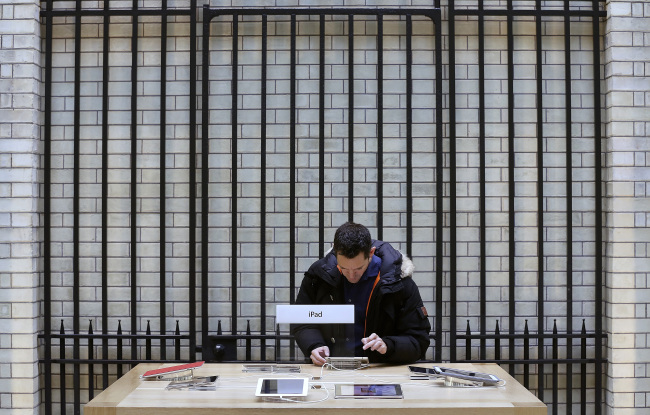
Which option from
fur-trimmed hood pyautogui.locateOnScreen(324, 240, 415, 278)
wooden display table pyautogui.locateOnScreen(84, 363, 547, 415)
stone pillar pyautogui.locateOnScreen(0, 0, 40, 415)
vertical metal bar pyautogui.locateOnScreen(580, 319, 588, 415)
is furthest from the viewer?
vertical metal bar pyautogui.locateOnScreen(580, 319, 588, 415)

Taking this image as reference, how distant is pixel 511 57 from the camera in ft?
14.0

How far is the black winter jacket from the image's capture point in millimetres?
3445

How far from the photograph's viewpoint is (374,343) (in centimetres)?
324

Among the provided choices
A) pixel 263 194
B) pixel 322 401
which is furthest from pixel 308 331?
pixel 263 194

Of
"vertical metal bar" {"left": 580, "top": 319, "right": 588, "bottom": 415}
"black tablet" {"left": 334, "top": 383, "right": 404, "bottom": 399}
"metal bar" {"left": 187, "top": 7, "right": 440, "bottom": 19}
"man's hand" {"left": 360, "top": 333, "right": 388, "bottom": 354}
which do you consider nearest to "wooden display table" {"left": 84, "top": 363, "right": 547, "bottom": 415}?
"black tablet" {"left": 334, "top": 383, "right": 404, "bottom": 399}

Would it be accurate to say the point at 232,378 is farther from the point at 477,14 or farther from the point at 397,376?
the point at 477,14

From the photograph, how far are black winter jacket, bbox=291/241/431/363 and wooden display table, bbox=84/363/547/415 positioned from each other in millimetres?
331

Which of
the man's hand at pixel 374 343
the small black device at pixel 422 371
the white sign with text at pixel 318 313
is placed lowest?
the small black device at pixel 422 371

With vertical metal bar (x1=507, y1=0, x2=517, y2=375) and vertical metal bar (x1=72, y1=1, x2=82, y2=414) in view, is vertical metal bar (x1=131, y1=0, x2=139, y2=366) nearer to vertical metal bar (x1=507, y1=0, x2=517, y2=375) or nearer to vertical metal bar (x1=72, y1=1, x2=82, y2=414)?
vertical metal bar (x1=72, y1=1, x2=82, y2=414)

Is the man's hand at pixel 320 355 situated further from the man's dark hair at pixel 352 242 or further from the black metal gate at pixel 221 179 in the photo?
the black metal gate at pixel 221 179

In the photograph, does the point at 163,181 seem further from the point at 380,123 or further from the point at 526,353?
the point at 526,353

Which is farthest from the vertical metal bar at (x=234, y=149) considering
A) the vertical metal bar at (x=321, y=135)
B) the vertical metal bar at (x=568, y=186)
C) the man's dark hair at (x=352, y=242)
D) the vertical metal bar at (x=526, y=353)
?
the vertical metal bar at (x=568, y=186)

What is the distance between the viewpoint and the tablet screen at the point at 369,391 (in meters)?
2.78

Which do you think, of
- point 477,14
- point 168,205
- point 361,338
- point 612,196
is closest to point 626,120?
point 612,196
